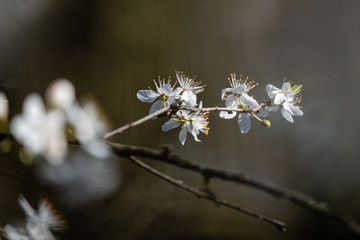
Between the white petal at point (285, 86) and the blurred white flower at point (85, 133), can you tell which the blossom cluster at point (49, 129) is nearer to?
the blurred white flower at point (85, 133)

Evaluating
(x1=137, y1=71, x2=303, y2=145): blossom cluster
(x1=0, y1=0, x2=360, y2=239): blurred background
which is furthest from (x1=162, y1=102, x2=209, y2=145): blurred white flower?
(x1=0, y1=0, x2=360, y2=239): blurred background

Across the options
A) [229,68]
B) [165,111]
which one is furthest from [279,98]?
[229,68]

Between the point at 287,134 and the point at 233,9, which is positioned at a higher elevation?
the point at 233,9

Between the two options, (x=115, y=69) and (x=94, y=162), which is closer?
(x=94, y=162)

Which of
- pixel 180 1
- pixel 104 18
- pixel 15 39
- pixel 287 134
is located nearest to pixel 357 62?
pixel 287 134

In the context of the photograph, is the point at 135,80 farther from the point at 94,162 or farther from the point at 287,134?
the point at 287,134

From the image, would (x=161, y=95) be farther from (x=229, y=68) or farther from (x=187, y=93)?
(x=229, y=68)

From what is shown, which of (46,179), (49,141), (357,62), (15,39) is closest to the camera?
(49,141)

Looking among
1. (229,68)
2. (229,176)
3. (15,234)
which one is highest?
(229,68)
